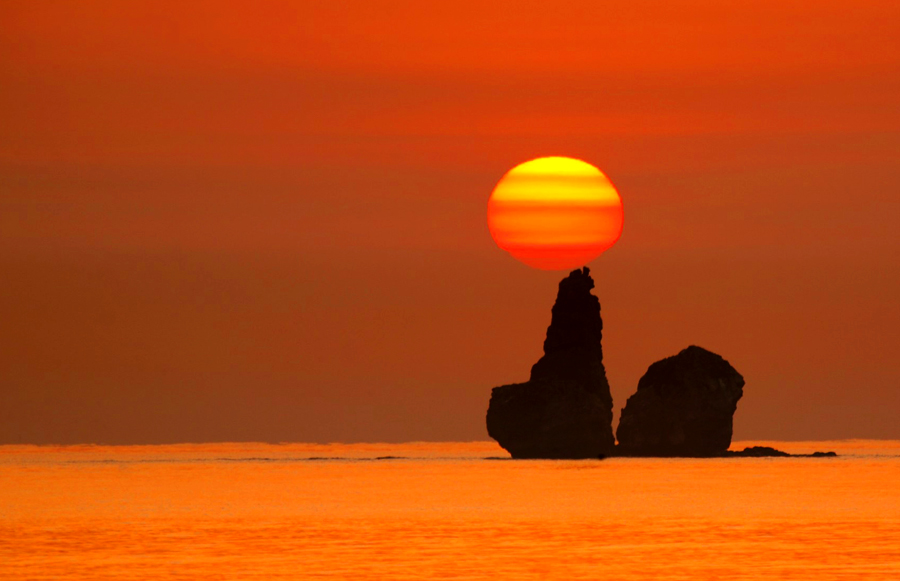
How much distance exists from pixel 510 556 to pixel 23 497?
6742 centimetres

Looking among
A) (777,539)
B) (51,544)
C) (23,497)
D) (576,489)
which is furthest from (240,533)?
(576,489)

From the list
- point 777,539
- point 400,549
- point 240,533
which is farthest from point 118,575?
Answer: point 777,539

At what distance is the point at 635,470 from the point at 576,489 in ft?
143

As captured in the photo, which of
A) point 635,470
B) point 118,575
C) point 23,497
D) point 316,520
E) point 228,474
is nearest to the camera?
point 118,575

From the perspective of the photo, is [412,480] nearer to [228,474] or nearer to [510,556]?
[228,474]

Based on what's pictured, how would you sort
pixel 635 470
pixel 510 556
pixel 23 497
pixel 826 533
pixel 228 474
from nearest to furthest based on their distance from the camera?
1. pixel 510 556
2. pixel 826 533
3. pixel 23 497
4. pixel 635 470
5. pixel 228 474

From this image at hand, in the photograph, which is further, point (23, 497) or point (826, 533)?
point (23, 497)

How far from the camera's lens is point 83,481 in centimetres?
17350

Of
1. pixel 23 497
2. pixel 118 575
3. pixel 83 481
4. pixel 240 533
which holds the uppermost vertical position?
pixel 83 481

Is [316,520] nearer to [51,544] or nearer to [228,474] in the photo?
[51,544]

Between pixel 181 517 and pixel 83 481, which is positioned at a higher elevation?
pixel 83 481

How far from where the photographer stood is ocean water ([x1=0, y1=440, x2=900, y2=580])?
65688 mm

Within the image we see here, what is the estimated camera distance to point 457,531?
86750 millimetres

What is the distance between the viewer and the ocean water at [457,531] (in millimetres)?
65688
